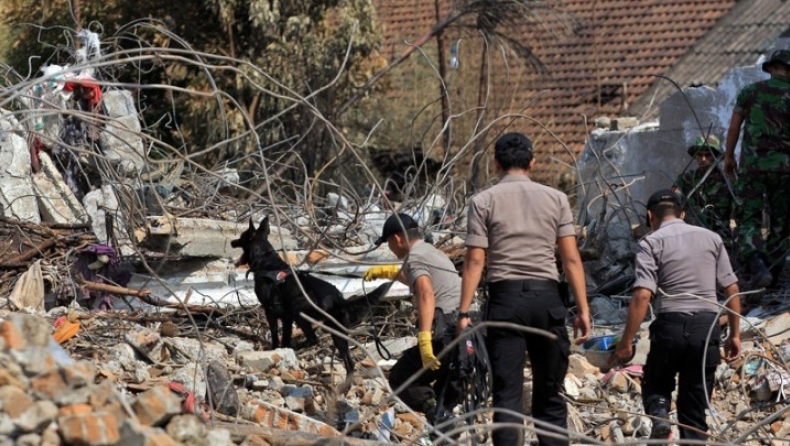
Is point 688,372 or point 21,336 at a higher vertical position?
point 21,336

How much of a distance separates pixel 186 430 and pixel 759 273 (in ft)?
19.4

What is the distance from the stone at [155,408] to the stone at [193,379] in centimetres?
279

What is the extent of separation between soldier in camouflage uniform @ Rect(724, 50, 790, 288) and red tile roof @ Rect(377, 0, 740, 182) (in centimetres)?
1202

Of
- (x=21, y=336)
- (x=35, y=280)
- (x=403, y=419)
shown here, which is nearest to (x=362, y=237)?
(x=35, y=280)

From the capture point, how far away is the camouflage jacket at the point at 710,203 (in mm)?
10102

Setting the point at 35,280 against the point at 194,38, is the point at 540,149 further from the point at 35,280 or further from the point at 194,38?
the point at 35,280

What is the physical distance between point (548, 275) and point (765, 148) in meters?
4.08

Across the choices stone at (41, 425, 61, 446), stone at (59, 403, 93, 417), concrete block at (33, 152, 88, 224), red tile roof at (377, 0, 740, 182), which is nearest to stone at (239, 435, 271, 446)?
stone at (59, 403, 93, 417)

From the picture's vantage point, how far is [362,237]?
11.5 m

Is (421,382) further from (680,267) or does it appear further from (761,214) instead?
(761,214)

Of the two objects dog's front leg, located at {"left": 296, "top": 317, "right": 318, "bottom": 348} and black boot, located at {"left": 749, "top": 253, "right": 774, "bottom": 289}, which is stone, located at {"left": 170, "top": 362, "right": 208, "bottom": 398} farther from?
black boot, located at {"left": 749, "top": 253, "right": 774, "bottom": 289}

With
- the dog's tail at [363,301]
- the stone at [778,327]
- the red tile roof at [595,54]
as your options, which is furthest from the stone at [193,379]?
the red tile roof at [595,54]

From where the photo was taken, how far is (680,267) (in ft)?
20.2

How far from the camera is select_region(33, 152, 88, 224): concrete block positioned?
12094 mm
